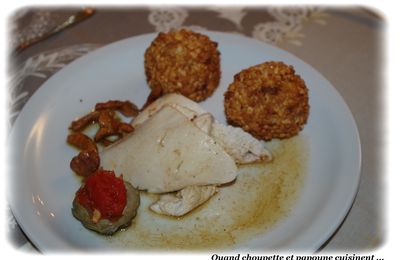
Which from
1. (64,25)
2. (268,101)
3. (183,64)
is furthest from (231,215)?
(64,25)

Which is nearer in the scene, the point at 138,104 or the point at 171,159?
the point at 171,159

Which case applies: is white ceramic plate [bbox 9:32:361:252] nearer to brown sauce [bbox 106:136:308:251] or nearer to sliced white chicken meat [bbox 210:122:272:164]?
brown sauce [bbox 106:136:308:251]

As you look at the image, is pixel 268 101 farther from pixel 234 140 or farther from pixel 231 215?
pixel 231 215

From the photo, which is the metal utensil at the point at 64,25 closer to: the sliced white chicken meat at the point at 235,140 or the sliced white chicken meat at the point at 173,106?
the sliced white chicken meat at the point at 173,106

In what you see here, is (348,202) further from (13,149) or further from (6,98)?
(6,98)

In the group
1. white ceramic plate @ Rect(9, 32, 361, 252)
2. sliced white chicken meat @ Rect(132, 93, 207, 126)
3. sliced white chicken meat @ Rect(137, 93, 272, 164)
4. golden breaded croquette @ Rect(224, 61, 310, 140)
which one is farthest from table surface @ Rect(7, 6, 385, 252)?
sliced white chicken meat @ Rect(132, 93, 207, 126)

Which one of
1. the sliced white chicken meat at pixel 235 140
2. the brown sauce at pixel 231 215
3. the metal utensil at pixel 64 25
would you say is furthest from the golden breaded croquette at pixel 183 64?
the metal utensil at pixel 64 25
